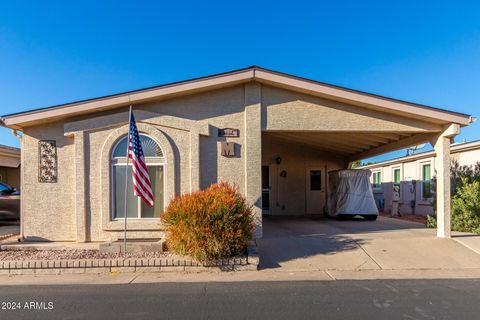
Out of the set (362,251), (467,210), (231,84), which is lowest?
(362,251)

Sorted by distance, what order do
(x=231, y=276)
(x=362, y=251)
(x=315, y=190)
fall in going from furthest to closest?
(x=315, y=190) → (x=362, y=251) → (x=231, y=276)

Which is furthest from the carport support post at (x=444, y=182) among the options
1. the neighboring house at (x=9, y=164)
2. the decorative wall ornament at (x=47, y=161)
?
the neighboring house at (x=9, y=164)

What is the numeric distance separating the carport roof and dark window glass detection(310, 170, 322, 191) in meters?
6.97

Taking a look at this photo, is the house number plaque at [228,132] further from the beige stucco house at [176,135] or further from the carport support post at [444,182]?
the carport support post at [444,182]

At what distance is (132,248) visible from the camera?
7.19 m

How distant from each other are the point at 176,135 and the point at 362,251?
5099 millimetres

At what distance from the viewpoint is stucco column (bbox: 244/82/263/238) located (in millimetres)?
8281

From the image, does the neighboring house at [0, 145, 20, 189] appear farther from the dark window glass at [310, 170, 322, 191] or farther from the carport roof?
the dark window glass at [310, 170, 322, 191]

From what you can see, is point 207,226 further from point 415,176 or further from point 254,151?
point 415,176

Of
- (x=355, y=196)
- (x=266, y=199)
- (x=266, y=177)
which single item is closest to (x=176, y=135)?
(x=266, y=177)

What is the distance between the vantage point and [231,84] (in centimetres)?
843

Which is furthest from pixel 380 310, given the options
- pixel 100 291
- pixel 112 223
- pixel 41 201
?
pixel 41 201

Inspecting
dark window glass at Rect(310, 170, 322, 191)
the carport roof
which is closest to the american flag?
the carport roof

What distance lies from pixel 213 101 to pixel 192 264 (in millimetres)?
4021
